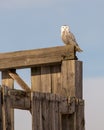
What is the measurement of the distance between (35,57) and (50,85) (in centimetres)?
62

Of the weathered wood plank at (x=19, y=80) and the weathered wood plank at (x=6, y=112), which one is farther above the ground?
the weathered wood plank at (x=19, y=80)

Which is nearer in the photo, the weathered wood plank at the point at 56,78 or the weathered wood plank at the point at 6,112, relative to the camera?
the weathered wood plank at the point at 6,112

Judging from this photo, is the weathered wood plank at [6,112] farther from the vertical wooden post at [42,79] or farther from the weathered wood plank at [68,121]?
the vertical wooden post at [42,79]

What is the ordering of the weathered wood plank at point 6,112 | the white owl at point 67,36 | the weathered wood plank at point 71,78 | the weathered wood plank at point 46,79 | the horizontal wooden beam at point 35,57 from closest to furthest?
the weathered wood plank at point 6,112
the weathered wood plank at point 71,78
the horizontal wooden beam at point 35,57
the weathered wood plank at point 46,79
the white owl at point 67,36

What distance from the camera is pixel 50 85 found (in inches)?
512

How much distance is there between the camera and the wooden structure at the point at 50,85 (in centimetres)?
1127

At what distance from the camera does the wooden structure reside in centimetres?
1127

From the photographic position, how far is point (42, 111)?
1138 cm

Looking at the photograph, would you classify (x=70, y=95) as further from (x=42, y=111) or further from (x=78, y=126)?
(x=42, y=111)

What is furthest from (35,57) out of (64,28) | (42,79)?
(64,28)

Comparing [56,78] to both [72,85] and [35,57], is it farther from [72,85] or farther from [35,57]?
[35,57]

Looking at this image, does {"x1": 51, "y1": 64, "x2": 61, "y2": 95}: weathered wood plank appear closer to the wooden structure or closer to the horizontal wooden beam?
the wooden structure

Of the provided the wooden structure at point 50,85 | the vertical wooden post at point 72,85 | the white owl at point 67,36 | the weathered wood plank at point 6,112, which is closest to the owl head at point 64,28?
the white owl at point 67,36

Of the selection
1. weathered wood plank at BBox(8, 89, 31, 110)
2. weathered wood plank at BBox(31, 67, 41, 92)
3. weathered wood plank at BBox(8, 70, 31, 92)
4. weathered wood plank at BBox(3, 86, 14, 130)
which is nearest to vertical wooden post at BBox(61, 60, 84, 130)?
weathered wood plank at BBox(31, 67, 41, 92)
